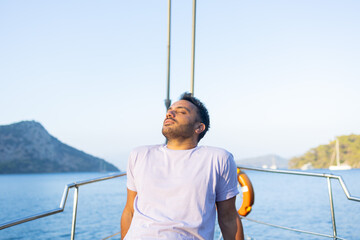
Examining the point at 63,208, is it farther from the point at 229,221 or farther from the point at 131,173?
the point at 229,221

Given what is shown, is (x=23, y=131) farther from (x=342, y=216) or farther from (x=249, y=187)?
(x=249, y=187)

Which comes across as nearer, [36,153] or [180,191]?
[180,191]

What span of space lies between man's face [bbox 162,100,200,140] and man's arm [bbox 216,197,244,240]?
0.90ft

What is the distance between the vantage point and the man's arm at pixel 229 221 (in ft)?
4.24

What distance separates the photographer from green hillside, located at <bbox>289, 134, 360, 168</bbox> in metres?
63.0

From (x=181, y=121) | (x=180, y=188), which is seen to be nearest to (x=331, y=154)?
(x=181, y=121)

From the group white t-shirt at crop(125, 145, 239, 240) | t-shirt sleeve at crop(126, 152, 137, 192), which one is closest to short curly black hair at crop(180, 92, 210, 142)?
white t-shirt at crop(125, 145, 239, 240)

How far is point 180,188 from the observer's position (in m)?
1.21

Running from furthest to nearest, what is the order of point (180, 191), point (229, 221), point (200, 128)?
1. point (200, 128)
2. point (229, 221)
3. point (180, 191)

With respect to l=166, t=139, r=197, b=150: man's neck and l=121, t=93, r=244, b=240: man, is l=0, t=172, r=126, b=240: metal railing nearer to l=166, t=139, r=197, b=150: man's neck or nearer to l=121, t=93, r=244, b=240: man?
l=121, t=93, r=244, b=240: man

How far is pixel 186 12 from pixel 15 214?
2034 cm

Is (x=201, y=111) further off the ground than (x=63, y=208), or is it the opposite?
(x=201, y=111)

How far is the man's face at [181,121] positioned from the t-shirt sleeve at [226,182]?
18cm

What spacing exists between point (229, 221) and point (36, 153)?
213 feet
